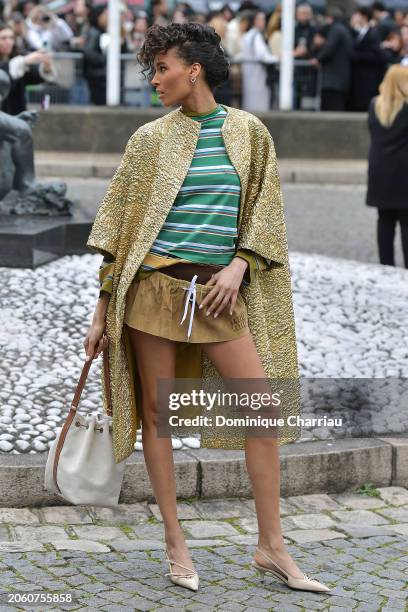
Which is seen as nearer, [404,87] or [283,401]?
[283,401]

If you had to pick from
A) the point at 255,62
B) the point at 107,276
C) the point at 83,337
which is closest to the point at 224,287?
the point at 107,276

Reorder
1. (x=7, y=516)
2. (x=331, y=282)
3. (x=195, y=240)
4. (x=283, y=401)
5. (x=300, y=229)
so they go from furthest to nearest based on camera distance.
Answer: (x=300, y=229) → (x=331, y=282) → (x=7, y=516) → (x=283, y=401) → (x=195, y=240)

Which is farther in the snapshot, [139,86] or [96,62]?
[96,62]

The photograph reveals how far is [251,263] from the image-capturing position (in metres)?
4.07

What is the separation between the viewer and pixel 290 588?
4.13 metres

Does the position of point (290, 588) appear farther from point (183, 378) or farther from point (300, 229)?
point (300, 229)

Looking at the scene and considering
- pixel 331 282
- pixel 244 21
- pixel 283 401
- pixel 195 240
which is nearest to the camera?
pixel 195 240

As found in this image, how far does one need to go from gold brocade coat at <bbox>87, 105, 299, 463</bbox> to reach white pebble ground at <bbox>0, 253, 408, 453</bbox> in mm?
1125

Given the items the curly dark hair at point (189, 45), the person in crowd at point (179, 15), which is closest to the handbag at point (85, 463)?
the curly dark hair at point (189, 45)

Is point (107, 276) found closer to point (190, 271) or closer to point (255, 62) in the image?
point (190, 271)

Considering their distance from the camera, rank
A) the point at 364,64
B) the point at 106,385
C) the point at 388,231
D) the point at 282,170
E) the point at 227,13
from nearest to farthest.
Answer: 1. the point at 106,385
2. the point at 388,231
3. the point at 282,170
4. the point at 364,64
5. the point at 227,13

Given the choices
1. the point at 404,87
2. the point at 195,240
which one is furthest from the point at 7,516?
the point at 404,87

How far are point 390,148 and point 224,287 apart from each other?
5.96 metres

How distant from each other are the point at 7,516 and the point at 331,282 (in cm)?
373
